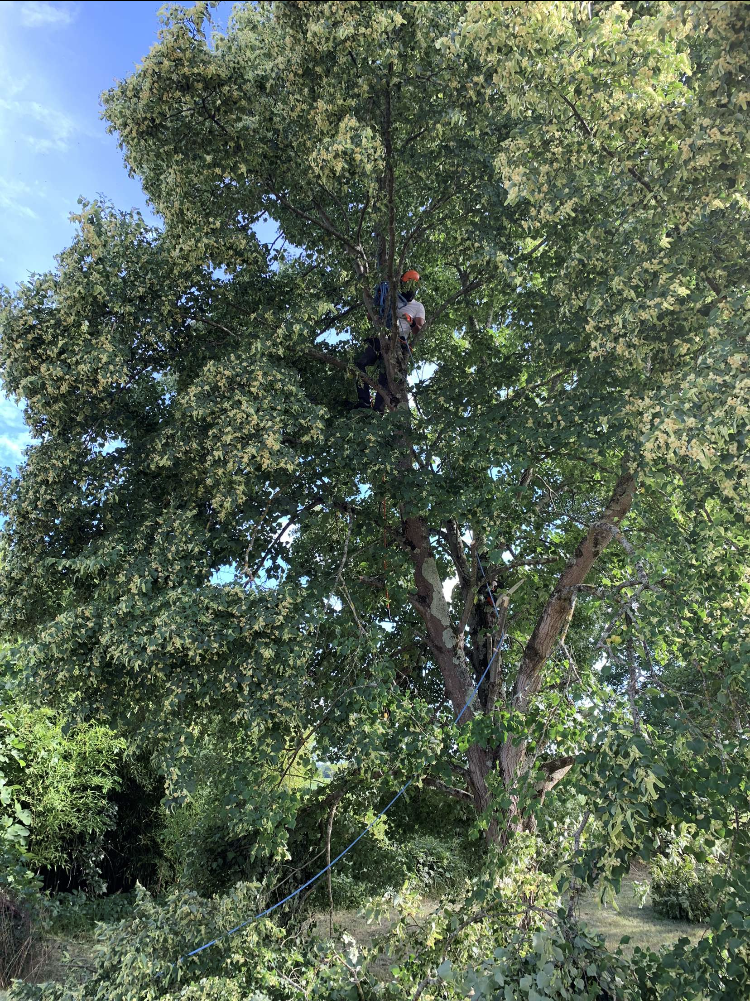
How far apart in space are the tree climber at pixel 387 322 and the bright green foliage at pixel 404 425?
0.71ft

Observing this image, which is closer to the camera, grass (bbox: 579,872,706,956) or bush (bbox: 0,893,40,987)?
bush (bbox: 0,893,40,987)

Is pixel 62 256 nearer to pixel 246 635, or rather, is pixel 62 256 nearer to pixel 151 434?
pixel 151 434

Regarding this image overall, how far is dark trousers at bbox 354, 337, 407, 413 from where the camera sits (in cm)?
724

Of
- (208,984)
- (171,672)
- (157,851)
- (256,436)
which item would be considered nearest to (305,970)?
(208,984)

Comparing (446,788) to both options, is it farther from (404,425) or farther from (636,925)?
(636,925)

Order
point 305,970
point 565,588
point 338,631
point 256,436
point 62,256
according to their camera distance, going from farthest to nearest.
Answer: point 565,588, point 338,631, point 62,256, point 256,436, point 305,970

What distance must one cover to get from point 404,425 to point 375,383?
1.07 meters

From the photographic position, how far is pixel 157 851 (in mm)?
11219

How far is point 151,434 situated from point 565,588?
13.6 ft

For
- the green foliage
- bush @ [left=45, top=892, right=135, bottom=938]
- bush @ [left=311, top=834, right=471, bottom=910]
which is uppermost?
the green foliage

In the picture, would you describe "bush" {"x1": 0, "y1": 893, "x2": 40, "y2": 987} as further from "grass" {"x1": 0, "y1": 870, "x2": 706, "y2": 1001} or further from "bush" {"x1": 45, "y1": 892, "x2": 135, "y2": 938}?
"bush" {"x1": 45, "y1": 892, "x2": 135, "y2": 938}

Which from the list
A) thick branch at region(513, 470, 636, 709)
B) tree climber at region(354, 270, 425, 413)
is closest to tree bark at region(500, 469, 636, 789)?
thick branch at region(513, 470, 636, 709)

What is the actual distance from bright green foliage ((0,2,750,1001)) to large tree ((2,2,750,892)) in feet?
0.12

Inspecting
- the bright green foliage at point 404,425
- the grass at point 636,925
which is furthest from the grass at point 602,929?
the bright green foliage at point 404,425
